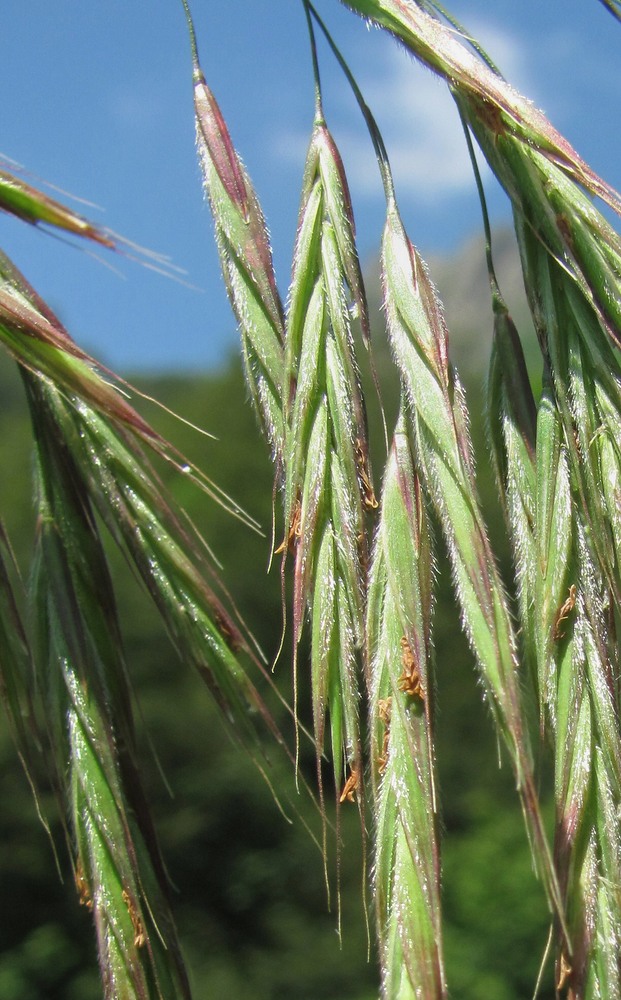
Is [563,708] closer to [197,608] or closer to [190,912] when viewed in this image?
[197,608]

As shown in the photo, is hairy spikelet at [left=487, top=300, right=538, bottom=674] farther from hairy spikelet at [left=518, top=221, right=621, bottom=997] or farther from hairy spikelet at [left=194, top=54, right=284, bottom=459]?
hairy spikelet at [left=194, top=54, right=284, bottom=459]

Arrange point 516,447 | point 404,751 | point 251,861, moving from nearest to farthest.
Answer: point 404,751, point 516,447, point 251,861

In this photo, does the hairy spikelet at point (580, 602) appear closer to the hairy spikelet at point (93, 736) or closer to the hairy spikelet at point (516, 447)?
the hairy spikelet at point (516, 447)

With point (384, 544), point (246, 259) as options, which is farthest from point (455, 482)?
point (246, 259)

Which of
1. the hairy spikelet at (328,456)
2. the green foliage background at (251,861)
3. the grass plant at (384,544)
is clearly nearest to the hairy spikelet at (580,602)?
the grass plant at (384,544)

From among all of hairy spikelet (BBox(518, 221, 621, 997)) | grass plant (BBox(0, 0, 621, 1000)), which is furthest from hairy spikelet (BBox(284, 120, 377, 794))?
hairy spikelet (BBox(518, 221, 621, 997))

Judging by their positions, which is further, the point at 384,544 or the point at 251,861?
the point at 251,861

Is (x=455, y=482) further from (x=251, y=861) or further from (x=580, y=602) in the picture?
(x=251, y=861)
